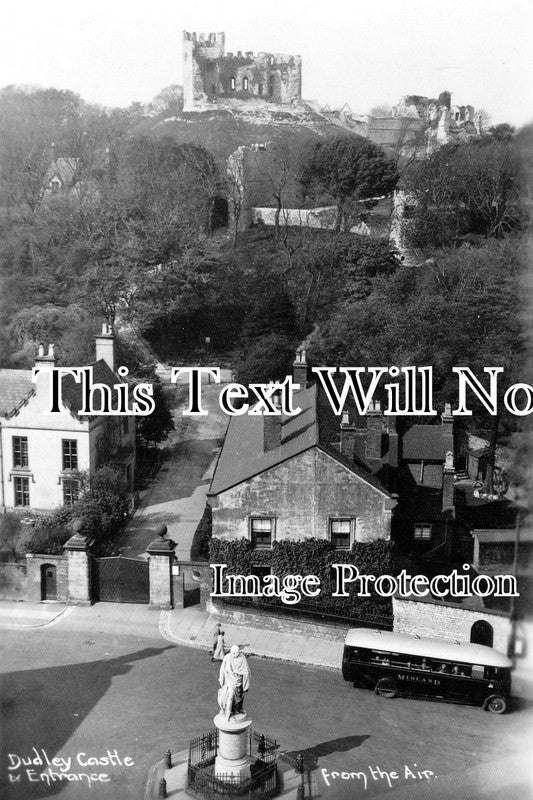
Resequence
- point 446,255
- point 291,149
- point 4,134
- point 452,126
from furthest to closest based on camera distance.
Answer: point 291,149 < point 446,255 < point 452,126 < point 4,134

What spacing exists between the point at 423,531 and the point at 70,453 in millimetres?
13252

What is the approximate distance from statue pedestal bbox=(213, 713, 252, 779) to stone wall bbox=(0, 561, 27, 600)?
11723 mm

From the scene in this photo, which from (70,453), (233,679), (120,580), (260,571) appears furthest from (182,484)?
(233,679)

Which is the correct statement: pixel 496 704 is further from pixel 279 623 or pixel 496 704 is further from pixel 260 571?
pixel 260 571

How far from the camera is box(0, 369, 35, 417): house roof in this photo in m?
31.5

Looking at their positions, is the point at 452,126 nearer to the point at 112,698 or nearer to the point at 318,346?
the point at 318,346

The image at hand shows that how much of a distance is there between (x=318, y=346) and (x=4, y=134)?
60.0 feet

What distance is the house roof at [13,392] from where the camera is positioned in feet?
104

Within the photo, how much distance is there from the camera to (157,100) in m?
38.0

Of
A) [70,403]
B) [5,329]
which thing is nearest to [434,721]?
[70,403]

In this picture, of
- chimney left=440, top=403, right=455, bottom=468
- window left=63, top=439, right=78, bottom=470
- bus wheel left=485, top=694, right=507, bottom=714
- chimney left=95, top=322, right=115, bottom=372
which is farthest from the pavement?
chimney left=95, top=322, right=115, bottom=372

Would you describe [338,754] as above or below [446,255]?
below

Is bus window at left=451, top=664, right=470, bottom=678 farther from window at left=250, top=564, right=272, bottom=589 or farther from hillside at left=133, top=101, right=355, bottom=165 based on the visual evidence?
hillside at left=133, top=101, right=355, bottom=165

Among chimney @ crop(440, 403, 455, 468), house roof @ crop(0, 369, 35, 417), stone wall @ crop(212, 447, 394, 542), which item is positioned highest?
house roof @ crop(0, 369, 35, 417)
